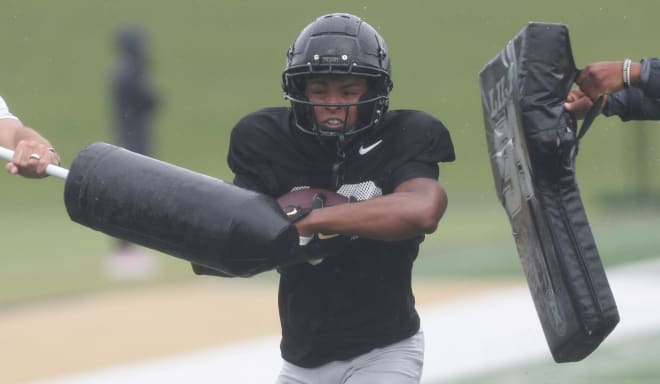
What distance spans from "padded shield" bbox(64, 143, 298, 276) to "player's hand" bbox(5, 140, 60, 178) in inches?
10.0

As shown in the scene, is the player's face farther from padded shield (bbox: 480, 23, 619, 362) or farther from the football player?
padded shield (bbox: 480, 23, 619, 362)

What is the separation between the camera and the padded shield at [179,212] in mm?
3852

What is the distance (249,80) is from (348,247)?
2290cm

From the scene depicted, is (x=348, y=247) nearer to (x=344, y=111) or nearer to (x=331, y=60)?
(x=344, y=111)

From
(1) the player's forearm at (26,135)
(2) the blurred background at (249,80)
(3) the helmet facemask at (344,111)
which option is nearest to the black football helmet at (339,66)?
(3) the helmet facemask at (344,111)

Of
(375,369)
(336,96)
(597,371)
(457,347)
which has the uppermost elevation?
(336,96)

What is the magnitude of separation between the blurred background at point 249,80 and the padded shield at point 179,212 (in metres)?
8.83

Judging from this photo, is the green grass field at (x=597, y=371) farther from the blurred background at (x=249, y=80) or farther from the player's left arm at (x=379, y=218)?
the blurred background at (x=249, y=80)

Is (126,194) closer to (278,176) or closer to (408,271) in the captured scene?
(278,176)

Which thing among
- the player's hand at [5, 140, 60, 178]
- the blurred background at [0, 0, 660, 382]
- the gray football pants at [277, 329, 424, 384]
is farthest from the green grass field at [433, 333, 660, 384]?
the blurred background at [0, 0, 660, 382]

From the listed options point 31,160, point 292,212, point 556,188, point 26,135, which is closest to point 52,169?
point 31,160

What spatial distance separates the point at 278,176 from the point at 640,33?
20541 mm

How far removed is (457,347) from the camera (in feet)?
26.0

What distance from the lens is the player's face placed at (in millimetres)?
4289
